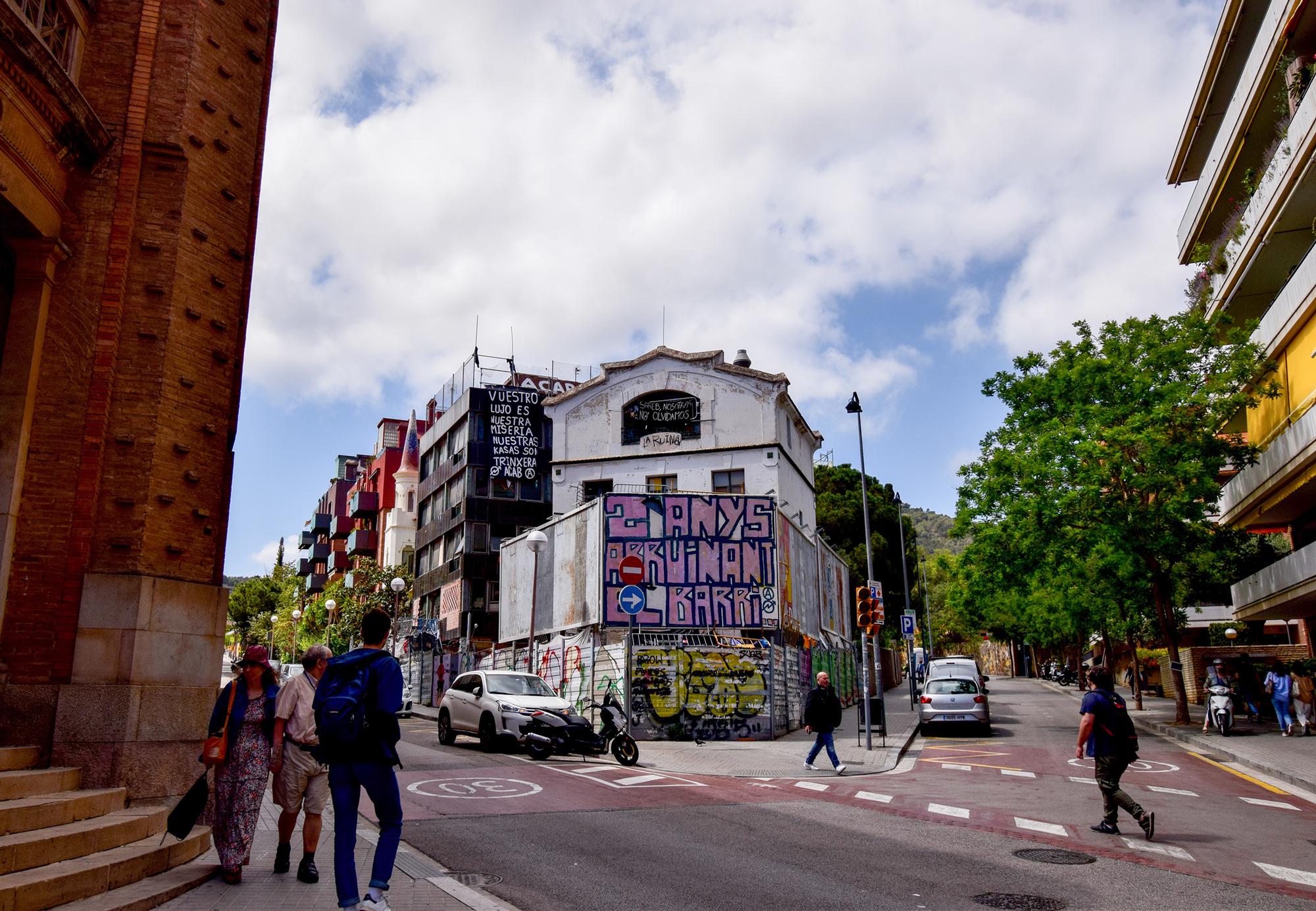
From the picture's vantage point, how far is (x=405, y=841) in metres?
8.98

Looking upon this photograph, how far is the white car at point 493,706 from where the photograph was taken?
59.6 feet

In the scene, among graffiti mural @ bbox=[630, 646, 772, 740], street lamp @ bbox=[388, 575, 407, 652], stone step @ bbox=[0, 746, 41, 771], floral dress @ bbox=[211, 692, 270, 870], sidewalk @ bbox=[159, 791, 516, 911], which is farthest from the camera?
street lamp @ bbox=[388, 575, 407, 652]

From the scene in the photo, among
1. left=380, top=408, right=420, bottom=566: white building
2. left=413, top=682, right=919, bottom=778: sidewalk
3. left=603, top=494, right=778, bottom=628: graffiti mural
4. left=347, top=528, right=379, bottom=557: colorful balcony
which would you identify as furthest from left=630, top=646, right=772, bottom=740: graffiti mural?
left=347, top=528, right=379, bottom=557: colorful balcony

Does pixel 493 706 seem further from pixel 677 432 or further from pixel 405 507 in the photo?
pixel 405 507

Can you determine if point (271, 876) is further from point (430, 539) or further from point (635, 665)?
point (430, 539)

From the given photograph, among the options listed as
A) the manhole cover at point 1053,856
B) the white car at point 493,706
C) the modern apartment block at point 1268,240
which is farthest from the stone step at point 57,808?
the modern apartment block at point 1268,240

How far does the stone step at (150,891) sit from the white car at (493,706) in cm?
1062

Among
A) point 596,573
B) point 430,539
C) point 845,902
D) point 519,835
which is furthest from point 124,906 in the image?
point 430,539

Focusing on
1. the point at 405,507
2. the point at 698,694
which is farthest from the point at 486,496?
the point at 698,694

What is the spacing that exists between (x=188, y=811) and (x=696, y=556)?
20.3 meters

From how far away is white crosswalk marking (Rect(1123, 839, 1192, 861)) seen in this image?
27.7 feet

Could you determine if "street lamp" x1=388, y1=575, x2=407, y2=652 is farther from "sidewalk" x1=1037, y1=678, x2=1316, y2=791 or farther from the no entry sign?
"sidewalk" x1=1037, y1=678, x2=1316, y2=791

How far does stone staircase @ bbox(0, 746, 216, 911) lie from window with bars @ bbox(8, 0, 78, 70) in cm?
629

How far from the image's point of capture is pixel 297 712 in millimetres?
7504
